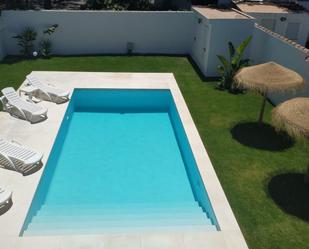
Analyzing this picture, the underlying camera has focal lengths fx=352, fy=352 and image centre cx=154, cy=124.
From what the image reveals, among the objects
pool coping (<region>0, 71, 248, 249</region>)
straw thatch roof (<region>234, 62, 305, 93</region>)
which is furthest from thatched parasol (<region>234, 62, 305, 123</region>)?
pool coping (<region>0, 71, 248, 249</region>)

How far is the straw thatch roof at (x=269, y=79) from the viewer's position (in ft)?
40.9

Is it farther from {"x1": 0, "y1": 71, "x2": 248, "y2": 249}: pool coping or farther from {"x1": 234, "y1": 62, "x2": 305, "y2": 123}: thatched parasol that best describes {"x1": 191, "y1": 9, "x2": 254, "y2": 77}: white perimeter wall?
{"x1": 234, "y1": 62, "x2": 305, "y2": 123}: thatched parasol

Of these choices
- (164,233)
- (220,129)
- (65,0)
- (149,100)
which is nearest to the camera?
(164,233)

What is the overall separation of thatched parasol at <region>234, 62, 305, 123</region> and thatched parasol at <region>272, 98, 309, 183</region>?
2.12 metres

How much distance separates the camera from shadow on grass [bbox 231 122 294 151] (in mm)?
12898

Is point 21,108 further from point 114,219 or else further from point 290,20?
point 290,20

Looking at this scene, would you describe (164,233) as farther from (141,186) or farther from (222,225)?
(141,186)

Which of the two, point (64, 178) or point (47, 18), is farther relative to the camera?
point (47, 18)

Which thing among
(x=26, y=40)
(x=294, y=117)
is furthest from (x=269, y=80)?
(x=26, y=40)

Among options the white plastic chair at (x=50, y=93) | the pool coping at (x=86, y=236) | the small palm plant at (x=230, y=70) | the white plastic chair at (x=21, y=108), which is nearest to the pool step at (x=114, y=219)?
the pool coping at (x=86, y=236)

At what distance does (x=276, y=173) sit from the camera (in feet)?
37.1

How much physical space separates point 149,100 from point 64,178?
22.0ft

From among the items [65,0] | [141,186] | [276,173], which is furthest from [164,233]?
[65,0]

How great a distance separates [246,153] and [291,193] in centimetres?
Result: 234
